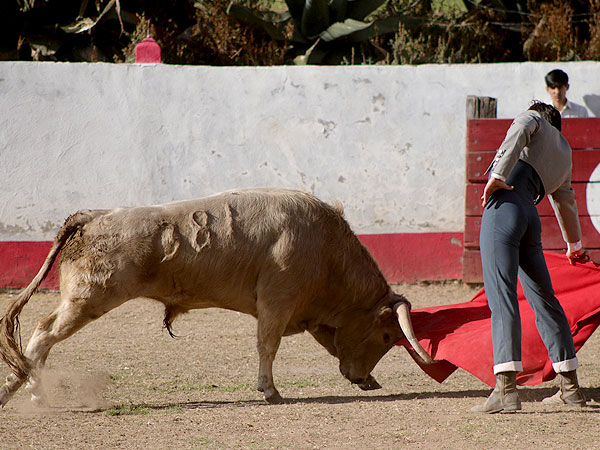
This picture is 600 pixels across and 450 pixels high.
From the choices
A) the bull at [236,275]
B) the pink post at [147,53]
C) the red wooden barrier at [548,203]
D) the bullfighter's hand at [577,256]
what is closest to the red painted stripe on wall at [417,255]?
the red wooden barrier at [548,203]

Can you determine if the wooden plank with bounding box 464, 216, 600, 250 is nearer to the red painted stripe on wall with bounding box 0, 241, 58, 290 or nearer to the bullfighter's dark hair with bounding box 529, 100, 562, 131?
the bullfighter's dark hair with bounding box 529, 100, 562, 131

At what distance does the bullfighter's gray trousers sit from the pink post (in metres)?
5.57

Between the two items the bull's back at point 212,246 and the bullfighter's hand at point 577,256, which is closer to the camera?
the bull's back at point 212,246

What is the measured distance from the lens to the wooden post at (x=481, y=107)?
28.7 ft

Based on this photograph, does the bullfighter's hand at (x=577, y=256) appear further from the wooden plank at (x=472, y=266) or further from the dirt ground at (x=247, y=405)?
the wooden plank at (x=472, y=266)

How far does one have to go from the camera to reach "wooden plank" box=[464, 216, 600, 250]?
8.73 metres

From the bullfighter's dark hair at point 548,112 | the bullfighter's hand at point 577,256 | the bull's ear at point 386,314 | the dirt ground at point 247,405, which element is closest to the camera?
the dirt ground at point 247,405

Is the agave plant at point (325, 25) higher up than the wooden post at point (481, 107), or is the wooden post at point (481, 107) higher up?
the agave plant at point (325, 25)

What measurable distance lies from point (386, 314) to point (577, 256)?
121 cm

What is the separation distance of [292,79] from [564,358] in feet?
17.3

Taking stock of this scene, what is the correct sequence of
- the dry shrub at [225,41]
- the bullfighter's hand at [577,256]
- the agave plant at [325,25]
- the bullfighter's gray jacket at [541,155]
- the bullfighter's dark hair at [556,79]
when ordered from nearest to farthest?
the bullfighter's gray jacket at [541,155] < the bullfighter's hand at [577,256] < the bullfighter's dark hair at [556,79] < the agave plant at [325,25] < the dry shrub at [225,41]

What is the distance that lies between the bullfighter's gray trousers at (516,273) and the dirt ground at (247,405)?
339mm

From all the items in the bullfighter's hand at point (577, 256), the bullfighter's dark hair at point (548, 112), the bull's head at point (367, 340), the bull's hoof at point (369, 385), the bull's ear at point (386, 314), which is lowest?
the bull's hoof at point (369, 385)

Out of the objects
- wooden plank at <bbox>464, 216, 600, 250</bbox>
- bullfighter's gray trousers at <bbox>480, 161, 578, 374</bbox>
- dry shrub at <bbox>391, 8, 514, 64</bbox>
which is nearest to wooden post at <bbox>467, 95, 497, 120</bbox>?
wooden plank at <bbox>464, 216, 600, 250</bbox>
